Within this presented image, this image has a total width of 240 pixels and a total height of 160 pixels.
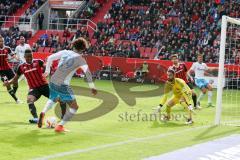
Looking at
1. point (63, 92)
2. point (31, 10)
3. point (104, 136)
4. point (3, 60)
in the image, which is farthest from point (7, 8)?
point (104, 136)

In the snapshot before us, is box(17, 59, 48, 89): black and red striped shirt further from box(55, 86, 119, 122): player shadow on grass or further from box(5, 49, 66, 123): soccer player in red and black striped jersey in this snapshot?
box(55, 86, 119, 122): player shadow on grass

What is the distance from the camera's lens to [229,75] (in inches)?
986

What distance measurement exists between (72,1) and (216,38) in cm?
1570

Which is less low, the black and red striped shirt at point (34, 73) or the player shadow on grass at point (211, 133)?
the black and red striped shirt at point (34, 73)

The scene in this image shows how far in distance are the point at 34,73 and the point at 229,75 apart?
46.7 ft

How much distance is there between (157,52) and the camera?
33562 mm

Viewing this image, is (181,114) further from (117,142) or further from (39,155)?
(39,155)

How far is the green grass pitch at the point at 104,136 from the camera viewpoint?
945 cm

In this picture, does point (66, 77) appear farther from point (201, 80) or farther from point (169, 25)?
point (169, 25)

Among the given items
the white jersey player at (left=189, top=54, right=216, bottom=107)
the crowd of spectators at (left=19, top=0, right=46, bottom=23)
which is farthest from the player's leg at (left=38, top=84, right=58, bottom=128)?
the crowd of spectators at (left=19, top=0, right=46, bottom=23)

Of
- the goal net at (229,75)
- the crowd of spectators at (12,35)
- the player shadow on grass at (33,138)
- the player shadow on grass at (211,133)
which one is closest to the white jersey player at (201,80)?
the goal net at (229,75)

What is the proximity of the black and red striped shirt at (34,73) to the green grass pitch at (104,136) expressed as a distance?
3.28ft

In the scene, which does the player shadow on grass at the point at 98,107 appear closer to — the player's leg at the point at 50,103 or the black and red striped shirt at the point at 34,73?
the black and red striped shirt at the point at 34,73

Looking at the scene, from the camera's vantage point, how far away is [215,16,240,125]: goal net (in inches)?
539
